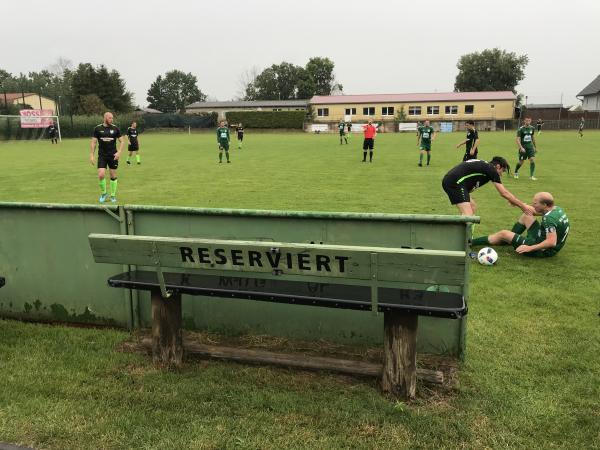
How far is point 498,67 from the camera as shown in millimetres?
87562

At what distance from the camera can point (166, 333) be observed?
391 centimetres

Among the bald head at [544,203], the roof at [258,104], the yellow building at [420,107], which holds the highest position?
the roof at [258,104]

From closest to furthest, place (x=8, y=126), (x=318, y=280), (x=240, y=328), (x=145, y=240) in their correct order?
(x=145, y=240)
(x=318, y=280)
(x=240, y=328)
(x=8, y=126)

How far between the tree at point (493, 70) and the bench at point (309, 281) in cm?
9433

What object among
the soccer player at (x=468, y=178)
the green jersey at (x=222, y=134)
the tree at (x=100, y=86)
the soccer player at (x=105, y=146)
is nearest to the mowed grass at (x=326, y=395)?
the soccer player at (x=468, y=178)

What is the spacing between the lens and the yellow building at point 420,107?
69750mm

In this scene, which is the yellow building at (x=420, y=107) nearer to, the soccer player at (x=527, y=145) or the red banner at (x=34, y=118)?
the red banner at (x=34, y=118)

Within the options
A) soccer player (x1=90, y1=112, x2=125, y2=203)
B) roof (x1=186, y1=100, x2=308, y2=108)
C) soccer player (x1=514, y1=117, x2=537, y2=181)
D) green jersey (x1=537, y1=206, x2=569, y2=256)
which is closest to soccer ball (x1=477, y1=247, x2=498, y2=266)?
green jersey (x1=537, y1=206, x2=569, y2=256)

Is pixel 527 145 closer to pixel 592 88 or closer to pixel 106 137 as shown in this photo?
pixel 106 137

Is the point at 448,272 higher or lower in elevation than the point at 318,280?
higher

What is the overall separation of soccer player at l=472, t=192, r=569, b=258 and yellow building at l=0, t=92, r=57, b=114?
4782 cm

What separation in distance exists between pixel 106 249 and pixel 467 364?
9.64 ft

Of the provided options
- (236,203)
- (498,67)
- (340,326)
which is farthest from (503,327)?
(498,67)

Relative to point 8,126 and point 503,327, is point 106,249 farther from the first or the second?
point 8,126
